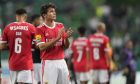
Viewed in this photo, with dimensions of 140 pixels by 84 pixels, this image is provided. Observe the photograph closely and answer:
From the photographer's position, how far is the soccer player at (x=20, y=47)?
12797 millimetres

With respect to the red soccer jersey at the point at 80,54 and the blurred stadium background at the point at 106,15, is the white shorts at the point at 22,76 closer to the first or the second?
the red soccer jersey at the point at 80,54

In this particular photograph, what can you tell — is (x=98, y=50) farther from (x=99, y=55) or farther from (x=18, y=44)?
(x=18, y=44)

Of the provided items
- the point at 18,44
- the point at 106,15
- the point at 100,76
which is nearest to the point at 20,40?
the point at 18,44

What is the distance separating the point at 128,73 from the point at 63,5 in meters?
13.2

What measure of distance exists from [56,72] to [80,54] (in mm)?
6658

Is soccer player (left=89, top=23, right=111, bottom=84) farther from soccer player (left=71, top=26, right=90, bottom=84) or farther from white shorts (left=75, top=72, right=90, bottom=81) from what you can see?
white shorts (left=75, top=72, right=90, bottom=81)

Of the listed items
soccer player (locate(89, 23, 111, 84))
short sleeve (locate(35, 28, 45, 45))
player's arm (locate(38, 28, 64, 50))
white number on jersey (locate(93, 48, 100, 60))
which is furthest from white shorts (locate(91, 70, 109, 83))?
player's arm (locate(38, 28, 64, 50))

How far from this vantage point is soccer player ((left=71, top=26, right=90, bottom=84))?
18.6m

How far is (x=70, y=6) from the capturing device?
34.3 m

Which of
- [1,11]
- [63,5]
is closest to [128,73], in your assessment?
[1,11]

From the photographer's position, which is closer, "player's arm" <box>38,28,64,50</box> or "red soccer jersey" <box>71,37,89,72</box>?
"player's arm" <box>38,28,64,50</box>

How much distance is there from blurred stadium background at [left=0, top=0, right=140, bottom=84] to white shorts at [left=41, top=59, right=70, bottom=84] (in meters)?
16.0

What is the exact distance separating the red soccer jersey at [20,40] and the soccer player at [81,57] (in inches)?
225

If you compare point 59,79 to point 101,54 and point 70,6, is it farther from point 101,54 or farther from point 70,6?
point 70,6
